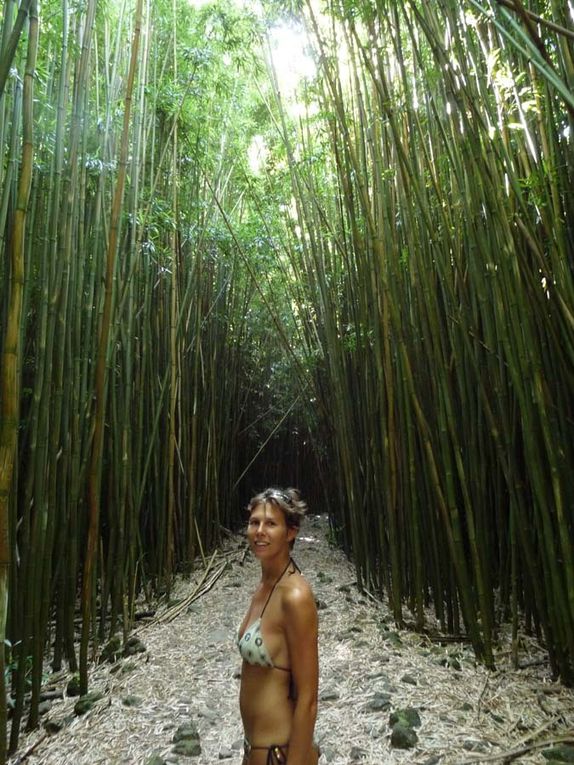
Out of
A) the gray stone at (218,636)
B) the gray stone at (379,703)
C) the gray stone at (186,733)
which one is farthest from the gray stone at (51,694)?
the gray stone at (379,703)

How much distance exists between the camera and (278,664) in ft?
3.25

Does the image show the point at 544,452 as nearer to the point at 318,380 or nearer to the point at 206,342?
the point at 318,380

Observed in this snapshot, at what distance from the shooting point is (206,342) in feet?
14.3

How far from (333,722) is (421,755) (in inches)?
13.2

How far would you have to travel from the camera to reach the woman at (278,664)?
0.94 m

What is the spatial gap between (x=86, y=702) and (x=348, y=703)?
90cm

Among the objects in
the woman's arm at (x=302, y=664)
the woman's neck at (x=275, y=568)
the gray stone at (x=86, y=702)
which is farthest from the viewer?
the gray stone at (x=86, y=702)

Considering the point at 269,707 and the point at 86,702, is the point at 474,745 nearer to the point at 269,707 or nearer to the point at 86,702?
the point at 269,707

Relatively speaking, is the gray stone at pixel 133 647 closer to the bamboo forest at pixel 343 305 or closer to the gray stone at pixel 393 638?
the bamboo forest at pixel 343 305

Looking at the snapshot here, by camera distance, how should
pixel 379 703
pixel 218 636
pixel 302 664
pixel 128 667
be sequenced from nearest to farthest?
1. pixel 302 664
2. pixel 379 703
3. pixel 128 667
4. pixel 218 636

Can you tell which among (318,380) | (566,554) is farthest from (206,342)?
(566,554)

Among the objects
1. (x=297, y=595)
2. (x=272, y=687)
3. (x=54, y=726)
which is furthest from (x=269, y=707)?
(x=54, y=726)

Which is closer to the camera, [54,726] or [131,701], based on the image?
[54,726]

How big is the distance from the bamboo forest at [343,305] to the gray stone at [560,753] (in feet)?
1.12
